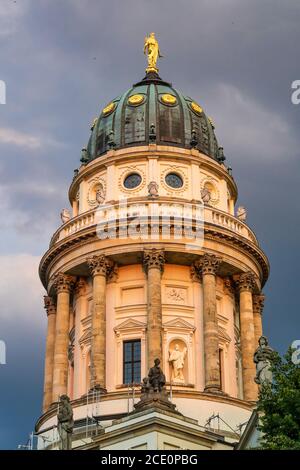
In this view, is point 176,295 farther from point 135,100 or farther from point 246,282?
point 135,100

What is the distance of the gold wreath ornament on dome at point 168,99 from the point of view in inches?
2293

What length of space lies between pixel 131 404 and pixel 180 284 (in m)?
8.21

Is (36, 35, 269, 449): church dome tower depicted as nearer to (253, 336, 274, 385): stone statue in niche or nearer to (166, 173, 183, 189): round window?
(166, 173, 183, 189): round window

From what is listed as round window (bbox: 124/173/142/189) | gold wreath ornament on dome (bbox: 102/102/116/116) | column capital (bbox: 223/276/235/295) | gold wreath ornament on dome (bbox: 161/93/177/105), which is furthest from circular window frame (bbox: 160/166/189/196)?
gold wreath ornament on dome (bbox: 102/102/116/116)

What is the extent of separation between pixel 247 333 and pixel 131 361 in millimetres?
6818

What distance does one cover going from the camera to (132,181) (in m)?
55.7

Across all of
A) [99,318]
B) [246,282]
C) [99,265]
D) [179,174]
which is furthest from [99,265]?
[246,282]

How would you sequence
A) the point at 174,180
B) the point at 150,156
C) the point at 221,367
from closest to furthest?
the point at 221,367 → the point at 150,156 → the point at 174,180

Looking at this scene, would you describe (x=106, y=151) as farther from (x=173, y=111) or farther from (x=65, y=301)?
(x=65, y=301)

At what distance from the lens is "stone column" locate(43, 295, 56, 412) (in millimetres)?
53844

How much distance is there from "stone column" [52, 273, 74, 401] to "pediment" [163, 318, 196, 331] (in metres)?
6.04

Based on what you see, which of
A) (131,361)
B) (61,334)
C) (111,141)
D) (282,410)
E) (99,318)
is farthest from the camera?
(111,141)

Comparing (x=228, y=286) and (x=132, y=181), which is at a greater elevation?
(x=132, y=181)

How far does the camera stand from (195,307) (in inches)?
2055
